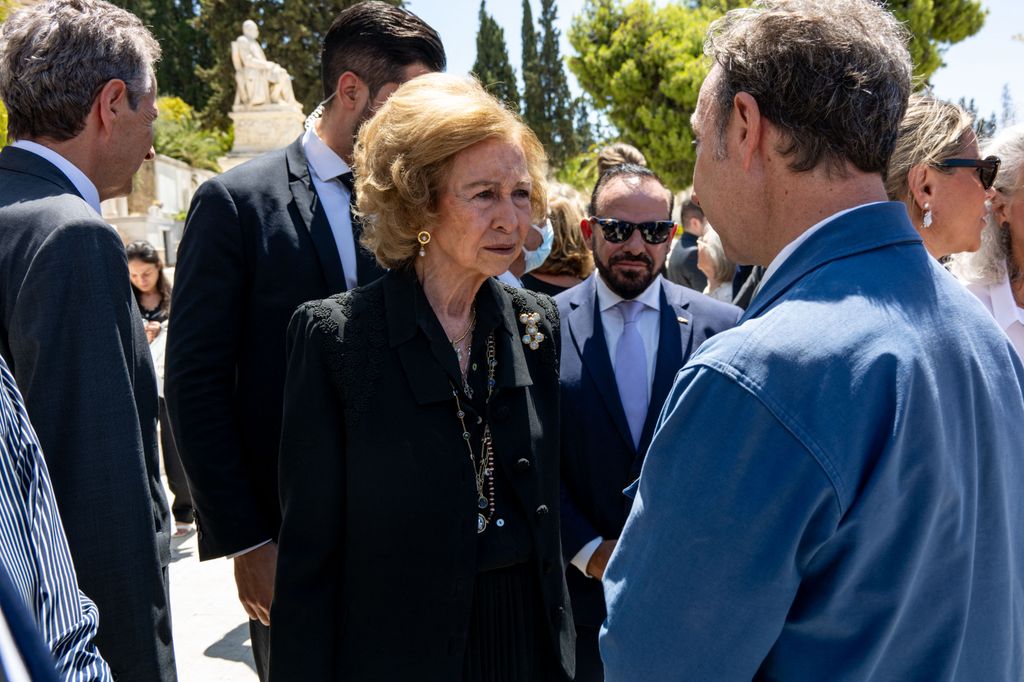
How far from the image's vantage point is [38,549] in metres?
1.05

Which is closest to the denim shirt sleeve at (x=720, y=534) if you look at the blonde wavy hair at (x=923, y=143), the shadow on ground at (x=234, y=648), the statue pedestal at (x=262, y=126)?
the blonde wavy hair at (x=923, y=143)

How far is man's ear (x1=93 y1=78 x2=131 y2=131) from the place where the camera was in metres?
2.22

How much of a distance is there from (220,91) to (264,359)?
38.0 m

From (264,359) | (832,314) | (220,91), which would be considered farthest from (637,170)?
(220,91)

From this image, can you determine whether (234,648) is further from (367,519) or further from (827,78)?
(827,78)

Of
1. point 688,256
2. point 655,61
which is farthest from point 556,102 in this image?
point 688,256

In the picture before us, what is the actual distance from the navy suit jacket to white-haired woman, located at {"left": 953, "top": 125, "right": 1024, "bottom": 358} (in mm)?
953

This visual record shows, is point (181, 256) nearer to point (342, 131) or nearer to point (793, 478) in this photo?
point (342, 131)

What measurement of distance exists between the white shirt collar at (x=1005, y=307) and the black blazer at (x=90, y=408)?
2569 millimetres

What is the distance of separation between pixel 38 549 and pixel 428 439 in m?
1.06

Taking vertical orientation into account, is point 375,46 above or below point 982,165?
above

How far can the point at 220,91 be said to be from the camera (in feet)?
121

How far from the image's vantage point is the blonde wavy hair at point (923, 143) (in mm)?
2467

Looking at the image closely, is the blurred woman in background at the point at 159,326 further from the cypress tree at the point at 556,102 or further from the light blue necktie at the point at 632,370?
the cypress tree at the point at 556,102
